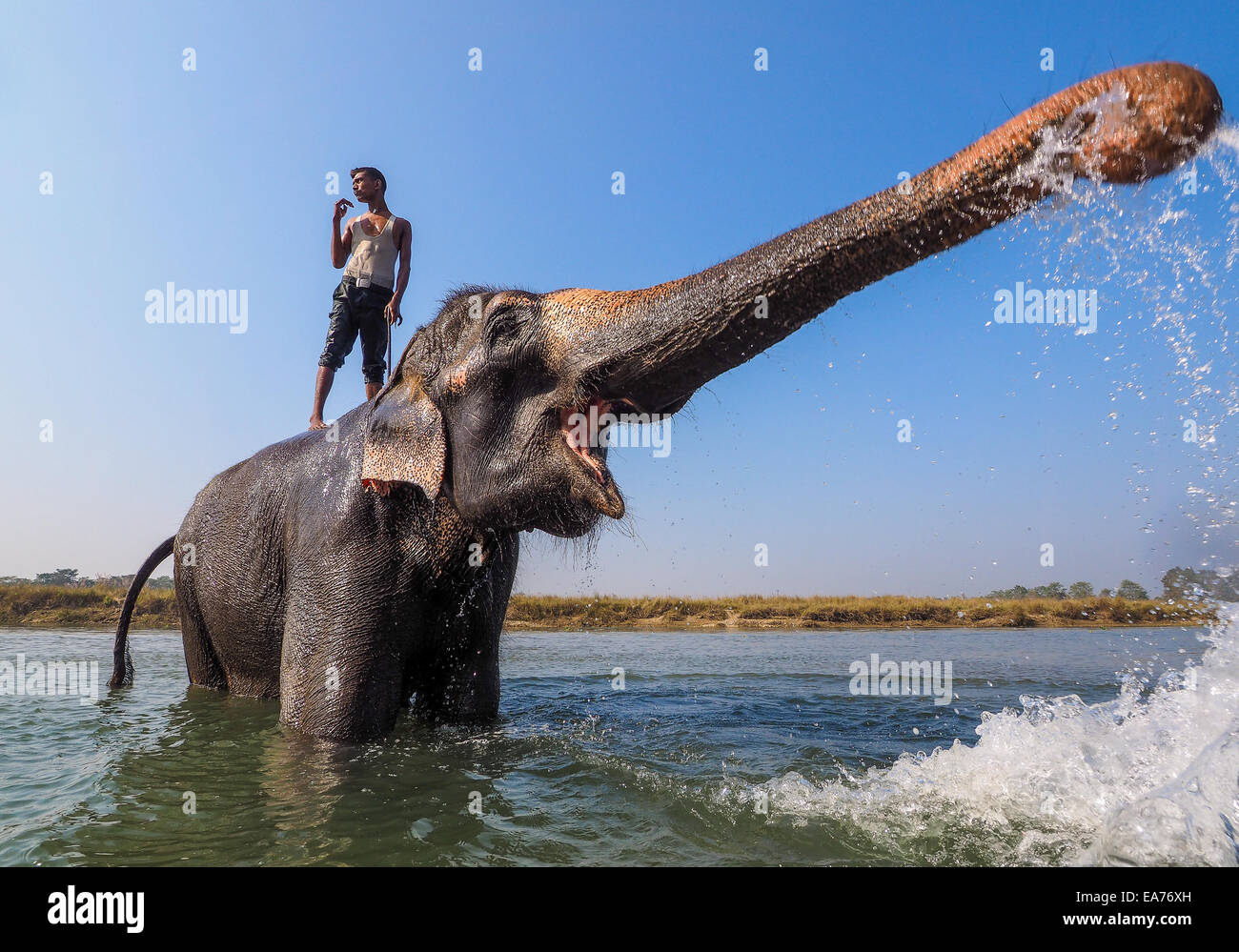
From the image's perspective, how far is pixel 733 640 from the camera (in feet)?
55.3

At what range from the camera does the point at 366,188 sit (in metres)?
6.83

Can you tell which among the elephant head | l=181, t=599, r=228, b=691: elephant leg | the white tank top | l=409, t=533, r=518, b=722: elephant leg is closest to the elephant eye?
the elephant head

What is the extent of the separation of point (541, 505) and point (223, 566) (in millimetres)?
3479

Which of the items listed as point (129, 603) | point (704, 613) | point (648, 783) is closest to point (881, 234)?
point (648, 783)

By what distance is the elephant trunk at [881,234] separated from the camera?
2449 mm

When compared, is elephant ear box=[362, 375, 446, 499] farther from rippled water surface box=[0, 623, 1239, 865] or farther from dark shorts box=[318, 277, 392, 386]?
dark shorts box=[318, 277, 392, 386]

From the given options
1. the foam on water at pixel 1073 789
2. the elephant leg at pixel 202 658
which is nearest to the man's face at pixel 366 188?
the elephant leg at pixel 202 658

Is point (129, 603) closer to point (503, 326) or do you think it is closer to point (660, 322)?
point (503, 326)

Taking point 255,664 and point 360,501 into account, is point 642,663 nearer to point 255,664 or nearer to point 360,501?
point 255,664

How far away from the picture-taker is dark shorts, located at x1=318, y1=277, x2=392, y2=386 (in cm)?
662

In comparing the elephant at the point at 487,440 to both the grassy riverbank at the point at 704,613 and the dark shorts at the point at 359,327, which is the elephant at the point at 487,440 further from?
the grassy riverbank at the point at 704,613

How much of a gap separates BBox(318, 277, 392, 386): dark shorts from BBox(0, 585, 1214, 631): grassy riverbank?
1374 centimetres

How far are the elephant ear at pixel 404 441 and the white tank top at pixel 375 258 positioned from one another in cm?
224

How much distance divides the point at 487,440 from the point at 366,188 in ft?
12.7
